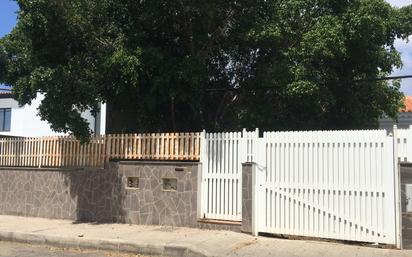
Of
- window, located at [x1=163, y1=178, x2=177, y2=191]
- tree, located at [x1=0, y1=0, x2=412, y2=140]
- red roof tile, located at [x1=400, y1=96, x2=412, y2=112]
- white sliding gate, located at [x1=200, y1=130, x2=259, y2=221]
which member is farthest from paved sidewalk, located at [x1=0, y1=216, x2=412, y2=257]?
red roof tile, located at [x1=400, y1=96, x2=412, y2=112]

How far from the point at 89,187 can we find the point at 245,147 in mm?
4978

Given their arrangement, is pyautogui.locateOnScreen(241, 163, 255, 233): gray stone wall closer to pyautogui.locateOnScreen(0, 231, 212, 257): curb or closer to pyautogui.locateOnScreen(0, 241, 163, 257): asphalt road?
pyautogui.locateOnScreen(0, 231, 212, 257): curb

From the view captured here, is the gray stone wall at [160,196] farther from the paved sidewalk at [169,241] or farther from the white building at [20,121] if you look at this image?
the white building at [20,121]

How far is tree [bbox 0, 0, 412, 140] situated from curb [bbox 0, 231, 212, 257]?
2.92 metres

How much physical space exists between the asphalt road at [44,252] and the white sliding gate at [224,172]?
98.7 inches

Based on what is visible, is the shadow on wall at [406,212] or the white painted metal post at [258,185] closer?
the shadow on wall at [406,212]

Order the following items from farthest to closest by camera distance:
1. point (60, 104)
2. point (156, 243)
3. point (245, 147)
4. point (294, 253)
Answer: point (60, 104) → point (245, 147) → point (156, 243) → point (294, 253)

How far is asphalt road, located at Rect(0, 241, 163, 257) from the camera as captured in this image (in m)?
11.2

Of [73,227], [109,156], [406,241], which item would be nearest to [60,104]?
[109,156]

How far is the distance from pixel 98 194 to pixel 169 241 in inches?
156

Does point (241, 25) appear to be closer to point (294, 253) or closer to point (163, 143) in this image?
point (163, 143)

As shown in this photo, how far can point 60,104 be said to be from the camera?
14.0 meters

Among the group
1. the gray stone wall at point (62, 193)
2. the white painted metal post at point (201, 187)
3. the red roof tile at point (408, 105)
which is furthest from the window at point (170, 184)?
the red roof tile at point (408, 105)

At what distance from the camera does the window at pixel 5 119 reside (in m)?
38.2
